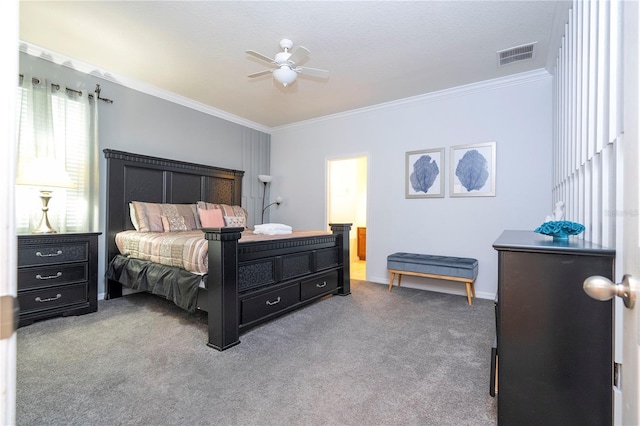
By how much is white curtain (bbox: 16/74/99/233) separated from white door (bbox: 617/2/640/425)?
385 centimetres

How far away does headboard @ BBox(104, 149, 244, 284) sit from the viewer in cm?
352

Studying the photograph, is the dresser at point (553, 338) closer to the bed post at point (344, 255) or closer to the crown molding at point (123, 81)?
the bed post at point (344, 255)

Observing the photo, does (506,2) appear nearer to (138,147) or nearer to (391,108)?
(391,108)

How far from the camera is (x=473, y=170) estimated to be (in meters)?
3.82

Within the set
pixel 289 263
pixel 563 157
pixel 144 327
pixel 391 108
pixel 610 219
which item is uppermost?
pixel 391 108

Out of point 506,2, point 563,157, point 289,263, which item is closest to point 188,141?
point 289,263

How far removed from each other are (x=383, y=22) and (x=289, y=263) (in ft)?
7.76

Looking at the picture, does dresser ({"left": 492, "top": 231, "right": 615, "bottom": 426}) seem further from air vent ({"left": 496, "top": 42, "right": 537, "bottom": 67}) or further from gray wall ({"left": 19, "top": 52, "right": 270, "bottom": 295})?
gray wall ({"left": 19, "top": 52, "right": 270, "bottom": 295})

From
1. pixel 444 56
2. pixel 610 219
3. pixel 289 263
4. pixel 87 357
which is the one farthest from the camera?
pixel 444 56

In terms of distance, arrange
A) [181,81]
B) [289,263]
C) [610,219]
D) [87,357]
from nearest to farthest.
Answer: [610,219] → [87,357] → [289,263] → [181,81]

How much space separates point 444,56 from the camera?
10.3 ft

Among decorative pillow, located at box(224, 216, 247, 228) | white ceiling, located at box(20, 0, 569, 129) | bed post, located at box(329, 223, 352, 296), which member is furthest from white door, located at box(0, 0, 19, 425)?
decorative pillow, located at box(224, 216, 247, 228)

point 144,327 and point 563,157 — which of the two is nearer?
A: point 563,157

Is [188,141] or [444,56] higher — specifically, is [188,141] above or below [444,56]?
below
